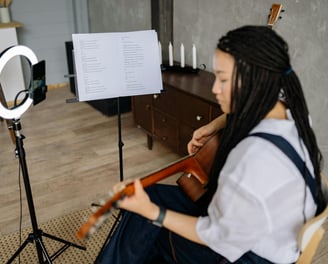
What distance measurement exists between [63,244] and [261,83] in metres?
1.40

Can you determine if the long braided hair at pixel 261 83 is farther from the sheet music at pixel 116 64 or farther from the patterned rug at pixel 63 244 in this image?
the patterned rug at pixel 63 244

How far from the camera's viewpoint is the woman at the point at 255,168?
0.86 metres

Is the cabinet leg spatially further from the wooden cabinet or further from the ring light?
the ring light

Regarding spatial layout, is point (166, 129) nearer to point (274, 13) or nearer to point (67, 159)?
point (67, 159)

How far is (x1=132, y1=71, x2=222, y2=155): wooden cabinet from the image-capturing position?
2.18 meters

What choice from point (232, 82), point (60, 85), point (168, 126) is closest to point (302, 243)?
point (232, 82)

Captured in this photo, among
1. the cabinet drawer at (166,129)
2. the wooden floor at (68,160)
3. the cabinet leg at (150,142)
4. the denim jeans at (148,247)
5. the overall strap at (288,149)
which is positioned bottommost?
the wooden floor at (68,160)

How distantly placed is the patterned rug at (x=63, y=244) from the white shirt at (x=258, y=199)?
1.06 meters

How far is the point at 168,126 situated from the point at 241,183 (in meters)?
1.72

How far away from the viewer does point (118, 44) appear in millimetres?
1663

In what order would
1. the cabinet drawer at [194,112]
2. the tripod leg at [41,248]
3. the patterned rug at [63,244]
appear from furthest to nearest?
the cabinet drawer at [194,112] < the patterned rug at [63,244] < the tripod leg at [41,248]

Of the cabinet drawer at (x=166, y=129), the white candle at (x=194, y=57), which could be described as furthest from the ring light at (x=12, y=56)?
the white candle at (x=194, y=57)

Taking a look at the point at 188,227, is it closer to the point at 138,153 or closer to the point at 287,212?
the point at 287,212

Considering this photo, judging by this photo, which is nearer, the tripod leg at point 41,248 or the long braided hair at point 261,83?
the long braided hair at point 261,83
